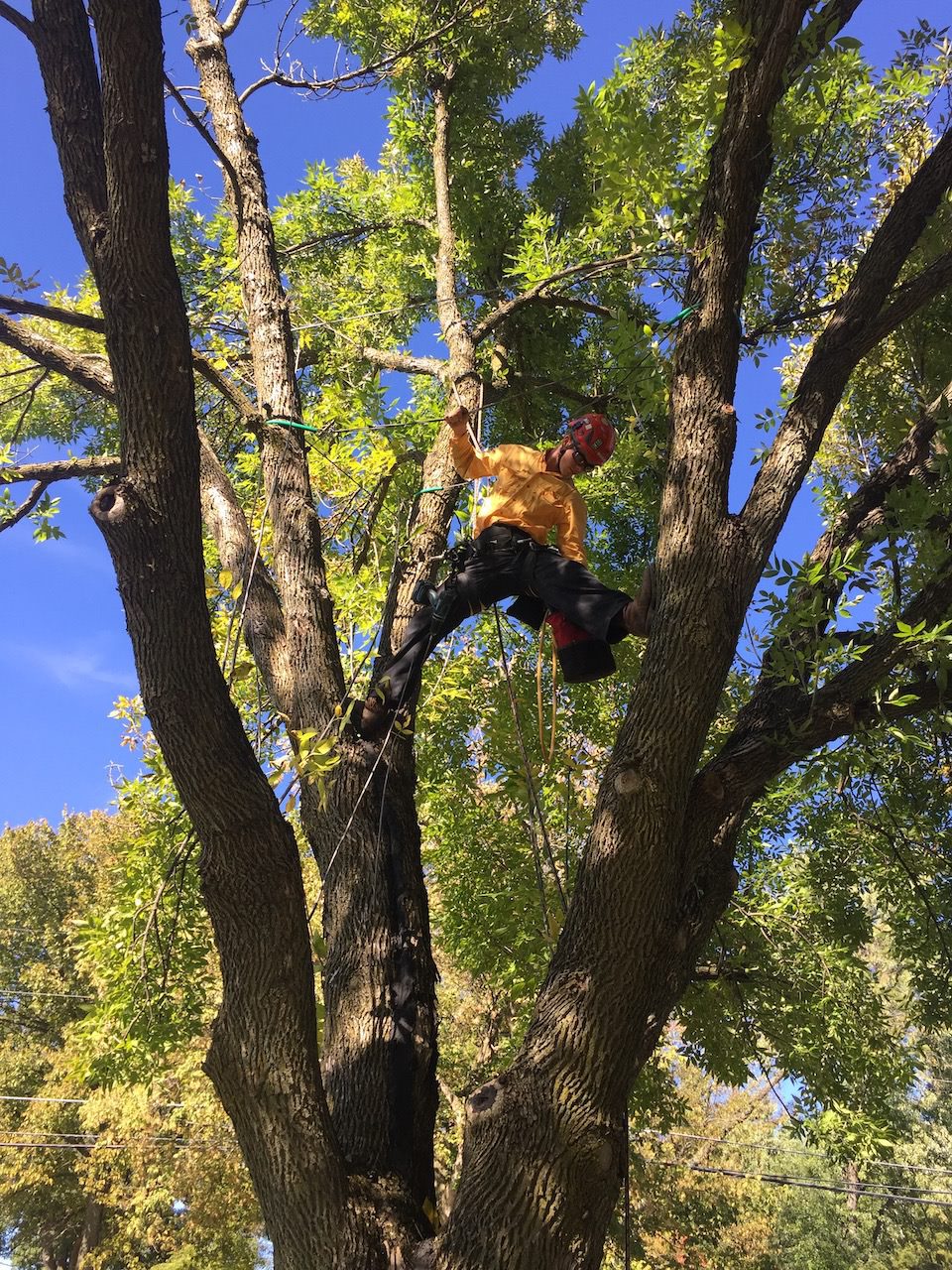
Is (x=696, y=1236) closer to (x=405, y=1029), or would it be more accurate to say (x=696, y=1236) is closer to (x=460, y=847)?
(x=460, y=847)

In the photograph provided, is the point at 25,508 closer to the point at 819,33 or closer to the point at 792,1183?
the point at 819,33

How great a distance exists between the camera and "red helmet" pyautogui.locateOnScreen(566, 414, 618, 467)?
3518mm

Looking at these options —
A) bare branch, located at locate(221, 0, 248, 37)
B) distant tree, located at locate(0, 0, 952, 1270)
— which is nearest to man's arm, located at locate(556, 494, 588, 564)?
distant tree, located at locate(0, 0, 952, 1270)

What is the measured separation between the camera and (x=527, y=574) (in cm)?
331

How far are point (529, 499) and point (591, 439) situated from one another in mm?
366

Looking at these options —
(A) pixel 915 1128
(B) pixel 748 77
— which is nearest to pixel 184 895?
(B) pixel 748 77

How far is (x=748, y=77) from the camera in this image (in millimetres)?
2783

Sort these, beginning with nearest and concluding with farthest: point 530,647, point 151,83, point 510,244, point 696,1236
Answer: point 151,83 → point 530,647 → point 510,244 → point 696,1236

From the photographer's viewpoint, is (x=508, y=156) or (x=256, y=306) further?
(x=508, y=156)

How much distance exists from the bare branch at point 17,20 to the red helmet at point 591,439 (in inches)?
86.3

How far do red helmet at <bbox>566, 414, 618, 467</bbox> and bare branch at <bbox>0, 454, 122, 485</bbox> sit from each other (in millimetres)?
1830

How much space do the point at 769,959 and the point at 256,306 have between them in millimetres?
5238

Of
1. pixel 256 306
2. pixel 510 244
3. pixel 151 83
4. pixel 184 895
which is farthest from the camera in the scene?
pixel 510 244

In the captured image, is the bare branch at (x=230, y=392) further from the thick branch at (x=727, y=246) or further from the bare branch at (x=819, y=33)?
the bare branch at (x=819, y=33)
